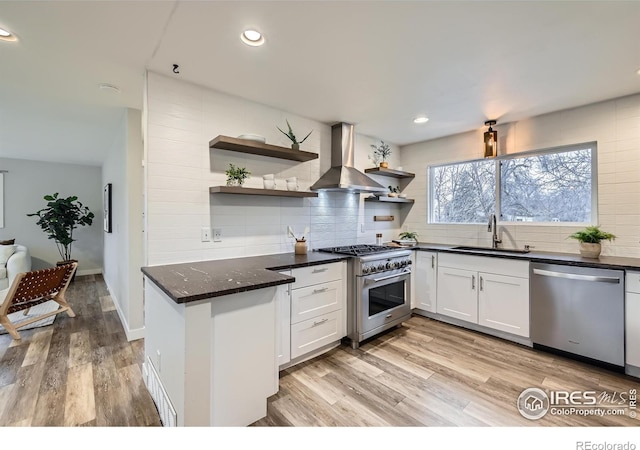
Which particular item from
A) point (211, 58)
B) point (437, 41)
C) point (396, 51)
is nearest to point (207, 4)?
point (211, 58)

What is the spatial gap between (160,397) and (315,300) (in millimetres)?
1261

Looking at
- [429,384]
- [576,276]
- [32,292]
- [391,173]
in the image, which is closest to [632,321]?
[576,276]

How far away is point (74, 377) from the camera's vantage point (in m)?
2.25

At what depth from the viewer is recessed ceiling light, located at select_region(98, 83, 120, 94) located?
2438mm

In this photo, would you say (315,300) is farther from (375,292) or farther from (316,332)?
(375,292)

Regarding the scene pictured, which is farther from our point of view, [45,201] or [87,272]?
[87,272]

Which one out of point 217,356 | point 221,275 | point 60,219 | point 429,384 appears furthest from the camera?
point 60,219

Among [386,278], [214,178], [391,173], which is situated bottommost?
[386,278]

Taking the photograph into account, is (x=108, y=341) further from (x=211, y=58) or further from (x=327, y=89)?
(x=327, y=89)

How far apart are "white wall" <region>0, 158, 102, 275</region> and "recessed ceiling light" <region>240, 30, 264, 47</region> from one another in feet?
20.5

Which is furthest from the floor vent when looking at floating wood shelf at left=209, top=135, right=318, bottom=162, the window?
the window

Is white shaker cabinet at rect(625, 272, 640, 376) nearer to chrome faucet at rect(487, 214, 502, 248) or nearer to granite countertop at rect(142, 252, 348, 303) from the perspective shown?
chrome faucet at rect(487, 214, 502, 248)

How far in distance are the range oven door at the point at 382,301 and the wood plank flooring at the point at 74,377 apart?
1.77m

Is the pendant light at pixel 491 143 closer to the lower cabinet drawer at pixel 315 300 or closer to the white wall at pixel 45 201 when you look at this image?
the lower cabinet drawer at pixel 315 300
